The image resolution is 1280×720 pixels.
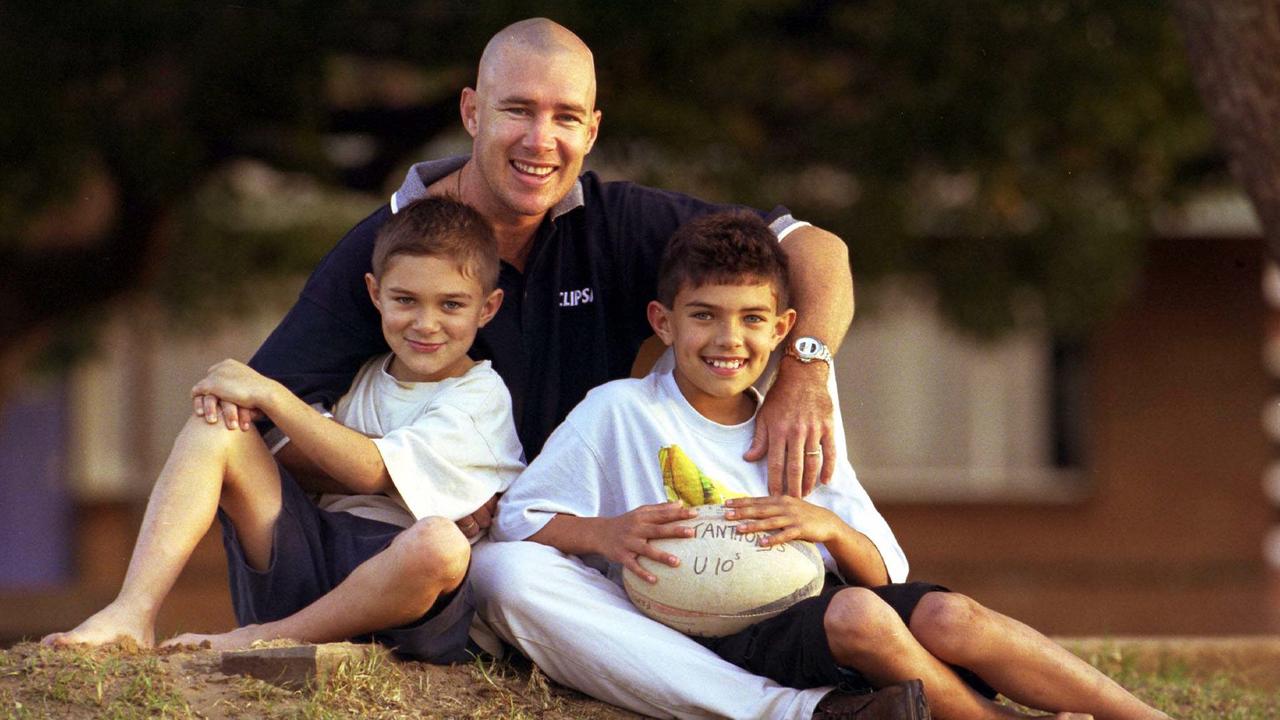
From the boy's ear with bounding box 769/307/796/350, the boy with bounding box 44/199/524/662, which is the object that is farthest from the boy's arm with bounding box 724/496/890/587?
the boy with bounding box 44/199/524/662

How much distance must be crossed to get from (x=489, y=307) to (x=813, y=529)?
0.99 meters

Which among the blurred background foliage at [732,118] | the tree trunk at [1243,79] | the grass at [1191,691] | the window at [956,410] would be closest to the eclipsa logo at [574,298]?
the grass at [1191,691]

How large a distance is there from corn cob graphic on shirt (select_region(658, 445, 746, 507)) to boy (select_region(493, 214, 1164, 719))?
0.04 feet

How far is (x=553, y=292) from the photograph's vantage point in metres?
4.64

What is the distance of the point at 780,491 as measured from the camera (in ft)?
13.5

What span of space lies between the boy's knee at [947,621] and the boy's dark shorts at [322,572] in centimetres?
104

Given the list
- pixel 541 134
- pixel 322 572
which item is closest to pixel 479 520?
pixel 322 572

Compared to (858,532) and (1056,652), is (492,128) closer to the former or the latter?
(858,532)

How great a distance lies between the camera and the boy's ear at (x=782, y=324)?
4.24 metres

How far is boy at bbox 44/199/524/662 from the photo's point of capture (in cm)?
400

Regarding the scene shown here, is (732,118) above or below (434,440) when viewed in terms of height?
above

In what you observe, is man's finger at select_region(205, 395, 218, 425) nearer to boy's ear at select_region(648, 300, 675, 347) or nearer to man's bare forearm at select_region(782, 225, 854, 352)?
boy's ear at select_region(648, 300, 675, 347)

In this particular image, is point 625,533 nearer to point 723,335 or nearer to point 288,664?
point 723,335

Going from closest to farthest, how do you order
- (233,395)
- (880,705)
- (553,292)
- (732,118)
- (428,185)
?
(880,705) < (233,395) < (553,292) < (428,185) < (732,118)
